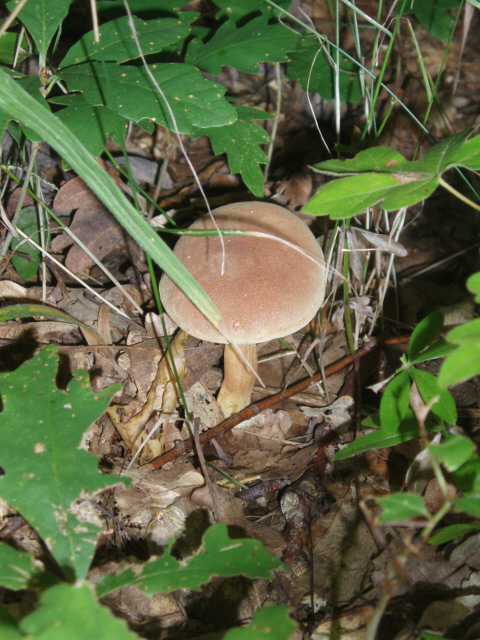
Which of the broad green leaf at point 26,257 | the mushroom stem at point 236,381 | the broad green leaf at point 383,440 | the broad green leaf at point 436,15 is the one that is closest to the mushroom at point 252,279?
the mushroom stem at point 236,381

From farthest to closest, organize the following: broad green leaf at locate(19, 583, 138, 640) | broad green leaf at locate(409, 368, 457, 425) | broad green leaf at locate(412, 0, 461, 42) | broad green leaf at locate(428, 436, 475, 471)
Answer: broad green leaf at locate(412, 0, 461, 42), broad green leaf at locate(409, 368, 457, 425), broad green leaf at locate(428, 436, 475, 471), broad green leaf at locate(19, 583, 138, 640)

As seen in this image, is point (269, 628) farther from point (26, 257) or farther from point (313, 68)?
point (313, 68)

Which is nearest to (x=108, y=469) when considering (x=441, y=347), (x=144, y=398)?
(x=144, y=398)

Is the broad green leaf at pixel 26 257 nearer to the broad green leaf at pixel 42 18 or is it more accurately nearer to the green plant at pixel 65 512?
the broad green leaf at pixel 42 18

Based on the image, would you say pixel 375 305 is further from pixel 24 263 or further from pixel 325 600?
pixel 24 263

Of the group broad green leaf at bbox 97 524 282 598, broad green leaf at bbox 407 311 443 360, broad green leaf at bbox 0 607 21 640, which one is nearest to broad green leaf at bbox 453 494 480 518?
broad green leaf at bbox 97 524 282 598

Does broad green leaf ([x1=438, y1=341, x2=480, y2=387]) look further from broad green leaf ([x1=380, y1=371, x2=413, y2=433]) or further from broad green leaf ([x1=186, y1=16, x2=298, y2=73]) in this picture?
broad green leaf ([x1=186, y1=16, x2=298, y2=73])

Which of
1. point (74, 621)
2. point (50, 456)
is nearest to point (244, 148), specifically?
point (50, 456)
